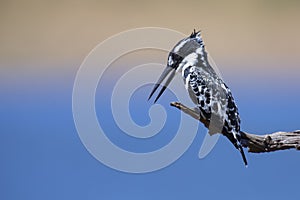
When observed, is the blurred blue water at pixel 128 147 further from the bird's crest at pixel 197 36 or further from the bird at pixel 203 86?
the bird's crest at pixel 197 36

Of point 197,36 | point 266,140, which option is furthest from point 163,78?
point 266,140

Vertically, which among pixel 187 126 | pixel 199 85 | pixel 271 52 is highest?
pixel 271 52

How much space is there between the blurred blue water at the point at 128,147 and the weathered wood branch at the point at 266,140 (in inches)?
1.1

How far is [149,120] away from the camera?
2.04 metres

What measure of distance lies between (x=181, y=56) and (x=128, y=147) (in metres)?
0.44

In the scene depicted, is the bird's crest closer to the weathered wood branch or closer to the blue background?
the blue background

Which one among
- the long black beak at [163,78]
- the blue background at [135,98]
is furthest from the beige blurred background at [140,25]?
the long black beak at [163,78]

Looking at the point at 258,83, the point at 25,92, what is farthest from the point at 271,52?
the point at 25,92

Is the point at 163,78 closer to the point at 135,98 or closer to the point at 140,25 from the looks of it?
the point at 135,98

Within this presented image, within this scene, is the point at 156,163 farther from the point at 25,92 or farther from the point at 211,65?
the point at 25,92

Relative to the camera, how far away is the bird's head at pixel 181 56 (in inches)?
78.8

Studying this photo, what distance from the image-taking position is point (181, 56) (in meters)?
2.01

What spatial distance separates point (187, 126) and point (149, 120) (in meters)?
0.16

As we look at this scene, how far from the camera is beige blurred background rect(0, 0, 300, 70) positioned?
6.70ft
